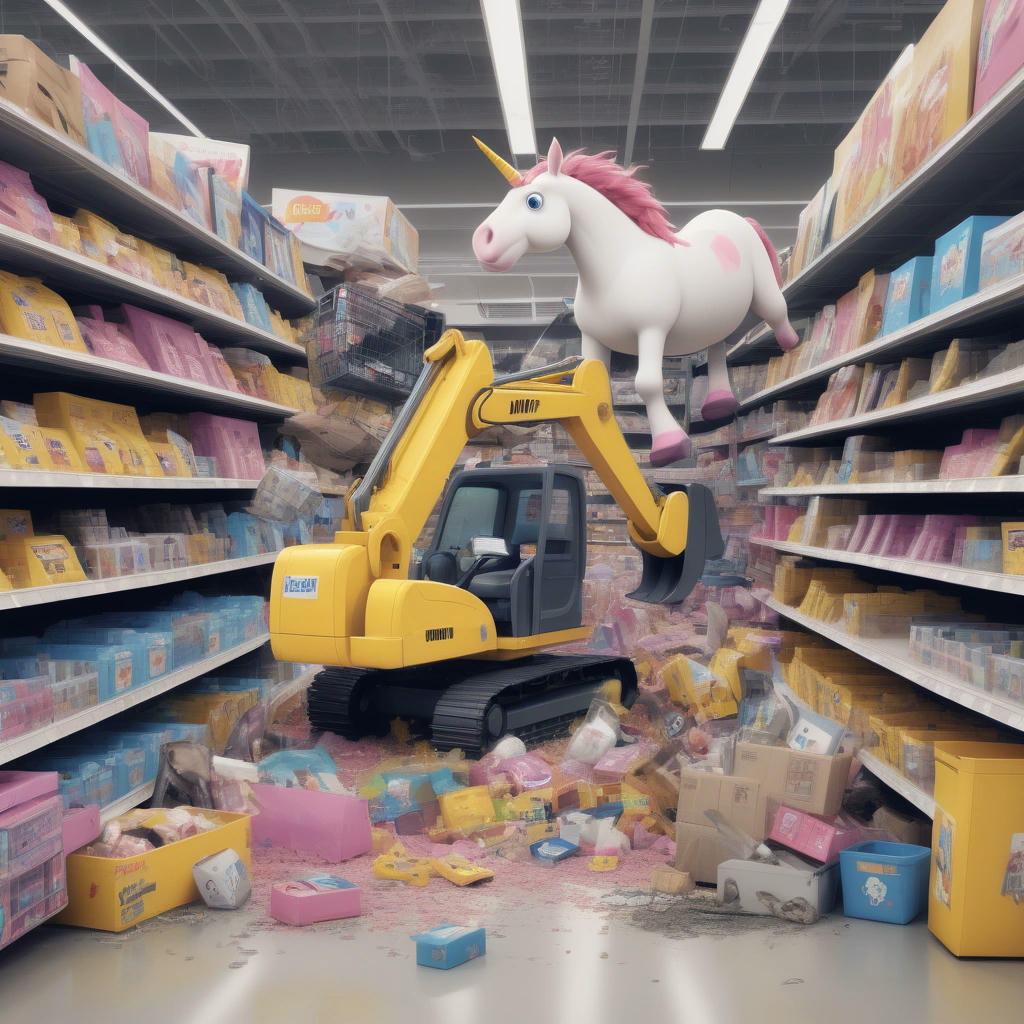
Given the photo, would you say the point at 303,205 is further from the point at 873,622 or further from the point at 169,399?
the point at 873,622

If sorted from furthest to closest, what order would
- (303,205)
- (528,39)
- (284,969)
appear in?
(528,39)
(303,205)
(284,969)

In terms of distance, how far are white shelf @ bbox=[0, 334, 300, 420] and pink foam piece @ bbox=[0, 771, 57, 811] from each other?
133cm

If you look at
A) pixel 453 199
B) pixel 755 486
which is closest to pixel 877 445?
pixel 755 486

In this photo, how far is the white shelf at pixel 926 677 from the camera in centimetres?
258

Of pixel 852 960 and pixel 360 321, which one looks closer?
pixel 852 960

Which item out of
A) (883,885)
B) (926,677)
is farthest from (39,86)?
(883,885)

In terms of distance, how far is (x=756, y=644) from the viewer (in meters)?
5.48

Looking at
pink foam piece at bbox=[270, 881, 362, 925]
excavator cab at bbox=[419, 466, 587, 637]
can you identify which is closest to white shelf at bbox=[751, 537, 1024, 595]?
excavator cab at bbox=[419, 466, 587, 637]

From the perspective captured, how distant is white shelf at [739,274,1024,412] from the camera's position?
9.16 feet

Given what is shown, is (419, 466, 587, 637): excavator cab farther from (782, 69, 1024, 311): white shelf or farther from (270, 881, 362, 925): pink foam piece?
(270, 881, 362, 925): pink foam piece

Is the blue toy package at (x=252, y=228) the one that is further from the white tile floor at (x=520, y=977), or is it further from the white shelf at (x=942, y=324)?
the white tile floor at (x=520, y=977)

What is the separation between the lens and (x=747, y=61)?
7.97 metres

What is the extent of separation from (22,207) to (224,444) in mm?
2048

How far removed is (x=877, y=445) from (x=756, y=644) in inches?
54.5
